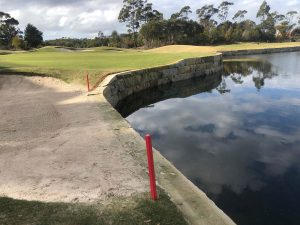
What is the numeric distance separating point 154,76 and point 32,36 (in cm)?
5306

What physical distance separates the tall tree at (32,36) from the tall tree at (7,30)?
5626mm

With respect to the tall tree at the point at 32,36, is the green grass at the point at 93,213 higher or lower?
Result: lower

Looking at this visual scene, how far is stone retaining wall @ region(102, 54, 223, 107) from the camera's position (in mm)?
18938

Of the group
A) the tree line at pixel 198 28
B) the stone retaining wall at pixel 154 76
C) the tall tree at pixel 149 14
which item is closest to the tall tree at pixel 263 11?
the tree line at pixel 198 28

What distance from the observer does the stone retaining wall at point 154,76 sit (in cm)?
1894

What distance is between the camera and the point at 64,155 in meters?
7.99

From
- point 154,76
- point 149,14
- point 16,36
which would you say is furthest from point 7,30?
point 154,76

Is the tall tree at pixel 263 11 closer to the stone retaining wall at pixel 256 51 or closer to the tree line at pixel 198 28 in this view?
the tree line at pixel 198 28

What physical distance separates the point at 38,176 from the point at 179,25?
250ft

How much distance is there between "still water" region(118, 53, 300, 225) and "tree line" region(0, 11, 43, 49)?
50757mm

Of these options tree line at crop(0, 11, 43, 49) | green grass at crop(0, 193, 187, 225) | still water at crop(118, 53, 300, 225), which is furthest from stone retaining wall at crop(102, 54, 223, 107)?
tree line at crop(0, 11, 43, 49)

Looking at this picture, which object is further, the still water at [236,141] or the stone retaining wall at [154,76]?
the stone retaining wall at [154,76]

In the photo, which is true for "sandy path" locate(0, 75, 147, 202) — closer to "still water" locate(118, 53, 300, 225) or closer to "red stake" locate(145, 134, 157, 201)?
"red stake" locate(145, 134, 157, 201)

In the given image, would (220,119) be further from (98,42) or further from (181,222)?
(98,42)
